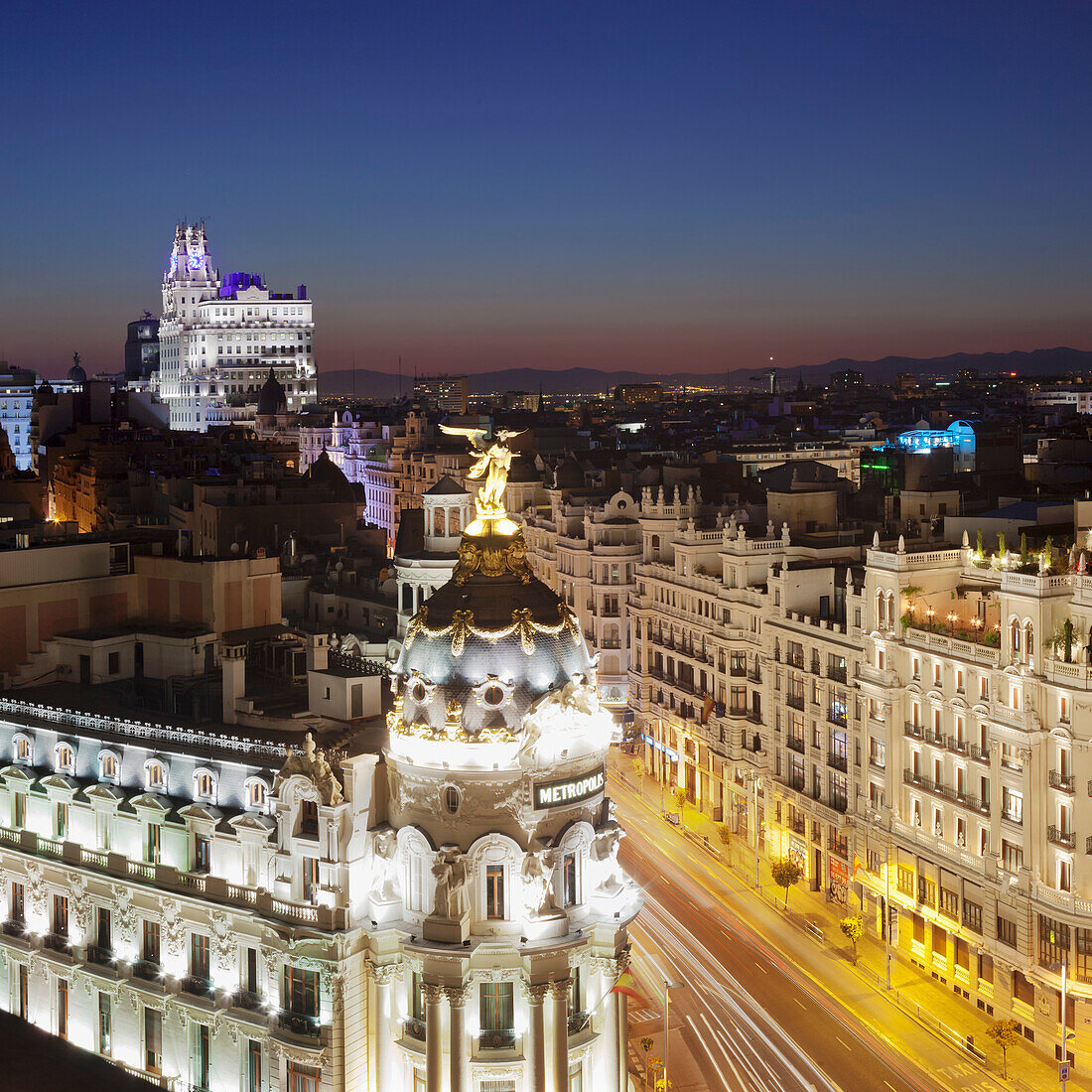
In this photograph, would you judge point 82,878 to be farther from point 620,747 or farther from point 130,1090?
point 620,747

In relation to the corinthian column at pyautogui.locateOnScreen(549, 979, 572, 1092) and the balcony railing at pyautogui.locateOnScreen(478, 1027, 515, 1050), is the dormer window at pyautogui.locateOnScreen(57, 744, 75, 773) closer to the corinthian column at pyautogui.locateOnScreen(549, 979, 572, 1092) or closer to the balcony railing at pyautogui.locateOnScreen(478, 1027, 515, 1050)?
the balcony railing at pyautogui.locateOnScreen(478, 1027, 515, 1050)

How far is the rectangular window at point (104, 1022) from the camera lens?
6650cm

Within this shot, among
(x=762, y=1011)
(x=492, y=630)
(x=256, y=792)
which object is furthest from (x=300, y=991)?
(x=762, y=1011)

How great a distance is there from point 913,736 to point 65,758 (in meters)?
48.6

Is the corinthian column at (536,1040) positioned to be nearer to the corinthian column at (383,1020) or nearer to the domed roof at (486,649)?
the corinthian column at (383,1020)

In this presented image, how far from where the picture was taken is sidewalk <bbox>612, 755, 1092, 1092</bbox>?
7231 cm

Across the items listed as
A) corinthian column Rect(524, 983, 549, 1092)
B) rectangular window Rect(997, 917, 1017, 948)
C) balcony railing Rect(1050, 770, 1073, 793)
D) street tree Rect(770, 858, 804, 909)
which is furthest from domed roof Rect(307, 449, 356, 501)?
corinthian column Rect(524, 983, 549, 1092)

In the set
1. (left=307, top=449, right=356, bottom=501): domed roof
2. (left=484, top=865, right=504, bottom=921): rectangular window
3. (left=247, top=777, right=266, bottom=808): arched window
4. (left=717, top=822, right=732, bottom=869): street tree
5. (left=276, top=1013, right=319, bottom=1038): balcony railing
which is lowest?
(left=717, top=822, right=732, bottom=869): street tree

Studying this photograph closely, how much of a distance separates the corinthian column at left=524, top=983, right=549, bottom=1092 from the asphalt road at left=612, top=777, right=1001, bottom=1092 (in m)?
16.5

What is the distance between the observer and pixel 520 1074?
57656 mm

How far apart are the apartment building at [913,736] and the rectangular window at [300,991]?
125ft

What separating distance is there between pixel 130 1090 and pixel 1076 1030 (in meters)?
68.5

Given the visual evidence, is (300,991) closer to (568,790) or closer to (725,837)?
(568,790)

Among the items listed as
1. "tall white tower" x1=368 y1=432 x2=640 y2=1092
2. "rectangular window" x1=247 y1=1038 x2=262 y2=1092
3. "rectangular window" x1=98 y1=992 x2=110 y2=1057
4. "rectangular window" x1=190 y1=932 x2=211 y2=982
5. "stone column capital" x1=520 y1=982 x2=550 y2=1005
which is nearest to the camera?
"stone column capital" x1=520 y1=982 x2=550 y2=1005
